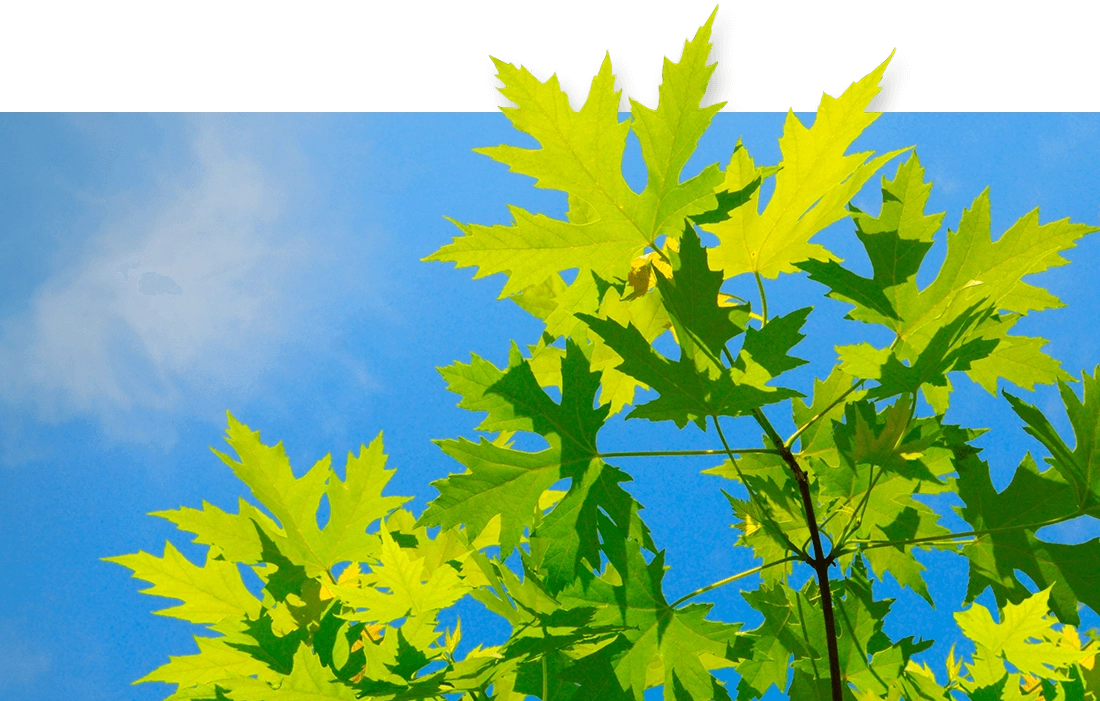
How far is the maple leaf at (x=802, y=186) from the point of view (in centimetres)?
115

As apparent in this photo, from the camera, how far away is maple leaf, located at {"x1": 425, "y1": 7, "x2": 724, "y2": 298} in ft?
3.67

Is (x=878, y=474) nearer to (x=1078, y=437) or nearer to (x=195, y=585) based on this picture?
(x=1078, y=437)

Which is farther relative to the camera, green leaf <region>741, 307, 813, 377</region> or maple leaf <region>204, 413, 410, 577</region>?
maple leaf <region>204, 413, 410, 577</region>

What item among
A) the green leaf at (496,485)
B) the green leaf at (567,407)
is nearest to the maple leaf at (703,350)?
the green leaf at (567,407)

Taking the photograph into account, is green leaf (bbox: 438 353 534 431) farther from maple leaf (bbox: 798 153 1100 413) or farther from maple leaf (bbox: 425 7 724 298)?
maple leaf (bbox: 798 153 1100 413)

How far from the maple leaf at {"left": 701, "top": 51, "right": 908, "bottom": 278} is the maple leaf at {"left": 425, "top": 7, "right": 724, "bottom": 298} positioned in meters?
0.09

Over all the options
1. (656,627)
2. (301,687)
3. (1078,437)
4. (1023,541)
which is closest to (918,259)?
(1078,437)

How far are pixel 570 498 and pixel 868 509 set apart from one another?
0.58 meters

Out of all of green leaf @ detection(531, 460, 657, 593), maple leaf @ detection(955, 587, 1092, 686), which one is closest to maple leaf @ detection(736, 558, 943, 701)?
maple leaf @ detection(955, 587, 1092, 686)

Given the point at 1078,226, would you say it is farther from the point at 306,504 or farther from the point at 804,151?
the point at 306,504

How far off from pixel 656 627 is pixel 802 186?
2.41ft

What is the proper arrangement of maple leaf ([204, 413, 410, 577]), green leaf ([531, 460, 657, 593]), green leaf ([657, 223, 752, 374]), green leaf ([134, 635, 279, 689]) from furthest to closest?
maple leaf ([204, 413, 410, 577])
green leaf ([134, 635, 279, 689])
green leaf ([531, 460, 657, 593])
green leaf ([657, 223, 752, 374])

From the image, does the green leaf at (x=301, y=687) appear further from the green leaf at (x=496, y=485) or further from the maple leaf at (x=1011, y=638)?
the maple leaf at (x=1011, y=638)

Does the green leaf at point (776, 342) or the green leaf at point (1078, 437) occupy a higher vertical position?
the green leaf at point (776, 342)
